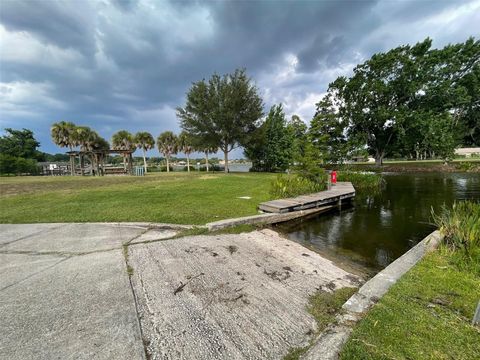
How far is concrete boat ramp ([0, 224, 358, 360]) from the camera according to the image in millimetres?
2020

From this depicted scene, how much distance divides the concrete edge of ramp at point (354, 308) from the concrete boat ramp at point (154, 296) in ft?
0.61

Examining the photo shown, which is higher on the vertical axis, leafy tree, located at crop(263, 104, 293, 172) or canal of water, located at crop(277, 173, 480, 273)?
leafy tree, located at crop(263, 104, 293, 172)

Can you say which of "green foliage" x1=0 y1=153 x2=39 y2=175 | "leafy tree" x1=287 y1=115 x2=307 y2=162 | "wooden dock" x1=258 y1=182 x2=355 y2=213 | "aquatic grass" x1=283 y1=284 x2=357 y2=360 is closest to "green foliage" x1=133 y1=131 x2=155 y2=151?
"green foliage" x1=0 y1=153 x2=39 y2=175

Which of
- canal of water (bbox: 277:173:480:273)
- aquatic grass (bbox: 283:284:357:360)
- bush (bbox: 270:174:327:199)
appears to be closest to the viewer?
aquatic grass (bbox: 283:284:357:360)

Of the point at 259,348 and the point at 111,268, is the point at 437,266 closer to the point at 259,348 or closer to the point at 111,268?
the point at 259,348

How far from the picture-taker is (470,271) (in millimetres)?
3301

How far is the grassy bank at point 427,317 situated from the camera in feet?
5.99

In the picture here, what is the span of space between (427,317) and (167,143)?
135 ft

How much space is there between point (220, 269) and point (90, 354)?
6.37 ft

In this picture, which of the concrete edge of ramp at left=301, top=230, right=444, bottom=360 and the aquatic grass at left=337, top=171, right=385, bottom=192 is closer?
the concrete edge of ramp at left=301, top=230, right=444, bottom=360

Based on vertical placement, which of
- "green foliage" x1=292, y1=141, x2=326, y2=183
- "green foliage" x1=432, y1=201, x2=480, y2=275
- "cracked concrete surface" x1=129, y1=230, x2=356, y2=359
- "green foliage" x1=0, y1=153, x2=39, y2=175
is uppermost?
"green foliage" x1=0, y1=153, x2=39, y2=175

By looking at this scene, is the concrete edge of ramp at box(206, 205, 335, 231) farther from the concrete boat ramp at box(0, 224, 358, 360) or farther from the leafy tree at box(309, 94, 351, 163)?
the leafy tree at box(309, 94, 351, 163)

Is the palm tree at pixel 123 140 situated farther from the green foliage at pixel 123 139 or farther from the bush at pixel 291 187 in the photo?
the bush at pixel 291 187

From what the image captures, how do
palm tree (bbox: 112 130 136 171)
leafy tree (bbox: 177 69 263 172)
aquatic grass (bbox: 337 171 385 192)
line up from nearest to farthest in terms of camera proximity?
aquatic grass (bbox: 337 171 385 192), leafy tree (bbox: 177 69 263 172), palm tree (bbox: 112 130 136 171)
